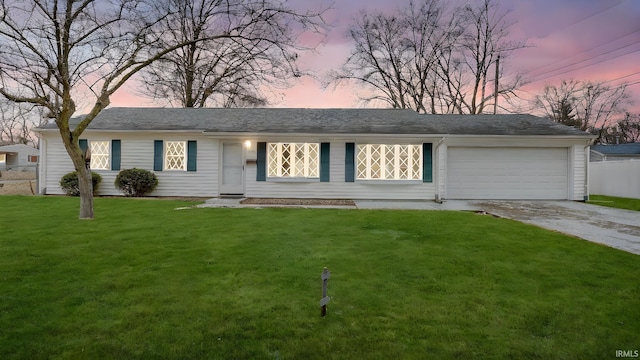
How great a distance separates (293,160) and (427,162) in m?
4.93

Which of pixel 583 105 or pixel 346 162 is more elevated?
pixel 583 105

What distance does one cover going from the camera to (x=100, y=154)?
44.0ft

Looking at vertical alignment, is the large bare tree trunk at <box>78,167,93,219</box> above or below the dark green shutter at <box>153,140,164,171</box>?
below

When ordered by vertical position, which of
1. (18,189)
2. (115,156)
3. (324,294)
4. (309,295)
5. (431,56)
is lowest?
(309,295)

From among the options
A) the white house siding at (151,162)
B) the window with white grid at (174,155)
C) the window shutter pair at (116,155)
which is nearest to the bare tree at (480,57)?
the white house siding at (151,162)

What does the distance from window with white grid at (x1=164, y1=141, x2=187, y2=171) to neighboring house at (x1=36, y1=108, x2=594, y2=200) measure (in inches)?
1.5

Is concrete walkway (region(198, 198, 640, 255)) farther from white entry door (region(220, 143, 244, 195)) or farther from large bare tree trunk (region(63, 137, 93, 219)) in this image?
large bare tree trunk (region(63, 137, 93, 219))

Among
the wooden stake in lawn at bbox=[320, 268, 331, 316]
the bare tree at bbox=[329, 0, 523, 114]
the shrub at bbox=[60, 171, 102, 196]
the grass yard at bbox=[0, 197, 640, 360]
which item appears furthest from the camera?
the bare tree at bbox=[329, 0, 523, 114]

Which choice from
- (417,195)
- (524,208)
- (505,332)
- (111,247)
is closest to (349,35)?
(417,195)

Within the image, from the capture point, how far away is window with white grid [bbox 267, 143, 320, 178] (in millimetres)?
12859

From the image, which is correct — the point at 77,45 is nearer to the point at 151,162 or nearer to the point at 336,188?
the point at 151,162

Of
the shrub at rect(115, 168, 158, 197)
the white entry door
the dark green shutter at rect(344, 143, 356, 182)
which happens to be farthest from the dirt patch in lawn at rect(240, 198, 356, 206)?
the shrub at rect(115, 168, 158, 197)

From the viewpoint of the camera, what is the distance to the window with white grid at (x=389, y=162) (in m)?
12.7

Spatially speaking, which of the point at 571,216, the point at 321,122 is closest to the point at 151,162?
the point at 321,122
